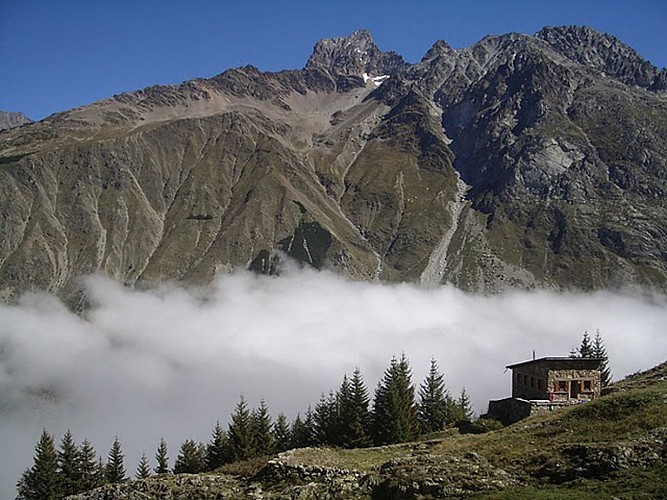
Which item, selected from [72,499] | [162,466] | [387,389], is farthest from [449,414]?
[72,499]

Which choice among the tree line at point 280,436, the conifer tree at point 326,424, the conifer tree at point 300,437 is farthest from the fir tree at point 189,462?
the conifer tree at point 326,424

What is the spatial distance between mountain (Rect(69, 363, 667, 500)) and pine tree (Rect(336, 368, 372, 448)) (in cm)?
1484

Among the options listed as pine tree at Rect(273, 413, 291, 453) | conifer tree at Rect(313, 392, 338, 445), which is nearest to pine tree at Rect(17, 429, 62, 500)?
pine tree at Rect(273, 413, 291, 453)

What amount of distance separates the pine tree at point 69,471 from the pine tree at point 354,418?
33.4 meters

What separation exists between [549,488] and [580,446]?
442 cm

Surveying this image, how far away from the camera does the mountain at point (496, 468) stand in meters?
29.7

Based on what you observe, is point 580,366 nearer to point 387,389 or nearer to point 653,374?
point 653,374

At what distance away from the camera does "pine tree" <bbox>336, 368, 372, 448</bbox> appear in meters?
65.4

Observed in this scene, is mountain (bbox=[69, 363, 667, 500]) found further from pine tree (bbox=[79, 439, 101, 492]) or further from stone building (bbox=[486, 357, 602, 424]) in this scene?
pine tree (bbox=[79, 439, 101, 492])

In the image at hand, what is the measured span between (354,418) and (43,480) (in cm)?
3781

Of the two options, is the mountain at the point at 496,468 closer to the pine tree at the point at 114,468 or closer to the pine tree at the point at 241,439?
the pine tree at the point at 241,439

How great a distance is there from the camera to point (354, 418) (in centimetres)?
6744

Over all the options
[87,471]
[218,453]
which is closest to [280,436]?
[218,453]

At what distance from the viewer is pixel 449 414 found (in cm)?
8544
